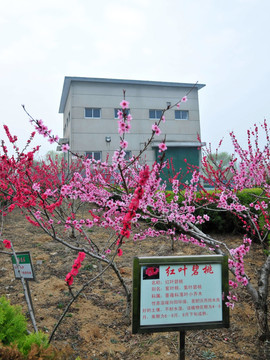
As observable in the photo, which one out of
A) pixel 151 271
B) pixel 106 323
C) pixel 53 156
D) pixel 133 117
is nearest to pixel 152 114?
pixel 133 117

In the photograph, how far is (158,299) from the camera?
219 cm

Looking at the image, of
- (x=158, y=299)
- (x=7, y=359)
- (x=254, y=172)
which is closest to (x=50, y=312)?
(x=158, y=299)

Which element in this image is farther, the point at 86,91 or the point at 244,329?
the point at 86,91

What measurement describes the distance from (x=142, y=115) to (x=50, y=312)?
17.7m

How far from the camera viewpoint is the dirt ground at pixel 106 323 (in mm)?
2840

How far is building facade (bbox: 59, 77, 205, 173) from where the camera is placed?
1872 cm

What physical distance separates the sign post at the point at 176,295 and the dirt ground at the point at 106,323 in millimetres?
754

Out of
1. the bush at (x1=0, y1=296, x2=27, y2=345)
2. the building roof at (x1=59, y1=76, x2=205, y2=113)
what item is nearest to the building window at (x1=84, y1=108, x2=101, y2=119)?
the building roof at (x1=59, y1=76, x2=205, y2=113)

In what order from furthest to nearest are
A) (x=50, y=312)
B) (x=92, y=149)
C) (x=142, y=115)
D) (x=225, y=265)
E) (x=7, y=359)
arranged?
(x=142, y=115), (x=92, y=149), (x=50, y=312), (x=225, y=265), (x=7, y=359)

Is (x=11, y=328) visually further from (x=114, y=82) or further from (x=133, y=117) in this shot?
(x=114, y=82)

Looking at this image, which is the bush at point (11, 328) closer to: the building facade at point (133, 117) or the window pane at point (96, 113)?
Result: the building facade at point (133, 117)

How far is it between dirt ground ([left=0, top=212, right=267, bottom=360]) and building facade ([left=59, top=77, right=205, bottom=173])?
1365 centimetres

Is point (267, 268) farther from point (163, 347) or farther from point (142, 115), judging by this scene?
point (142, 115)

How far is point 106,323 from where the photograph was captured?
335cm
